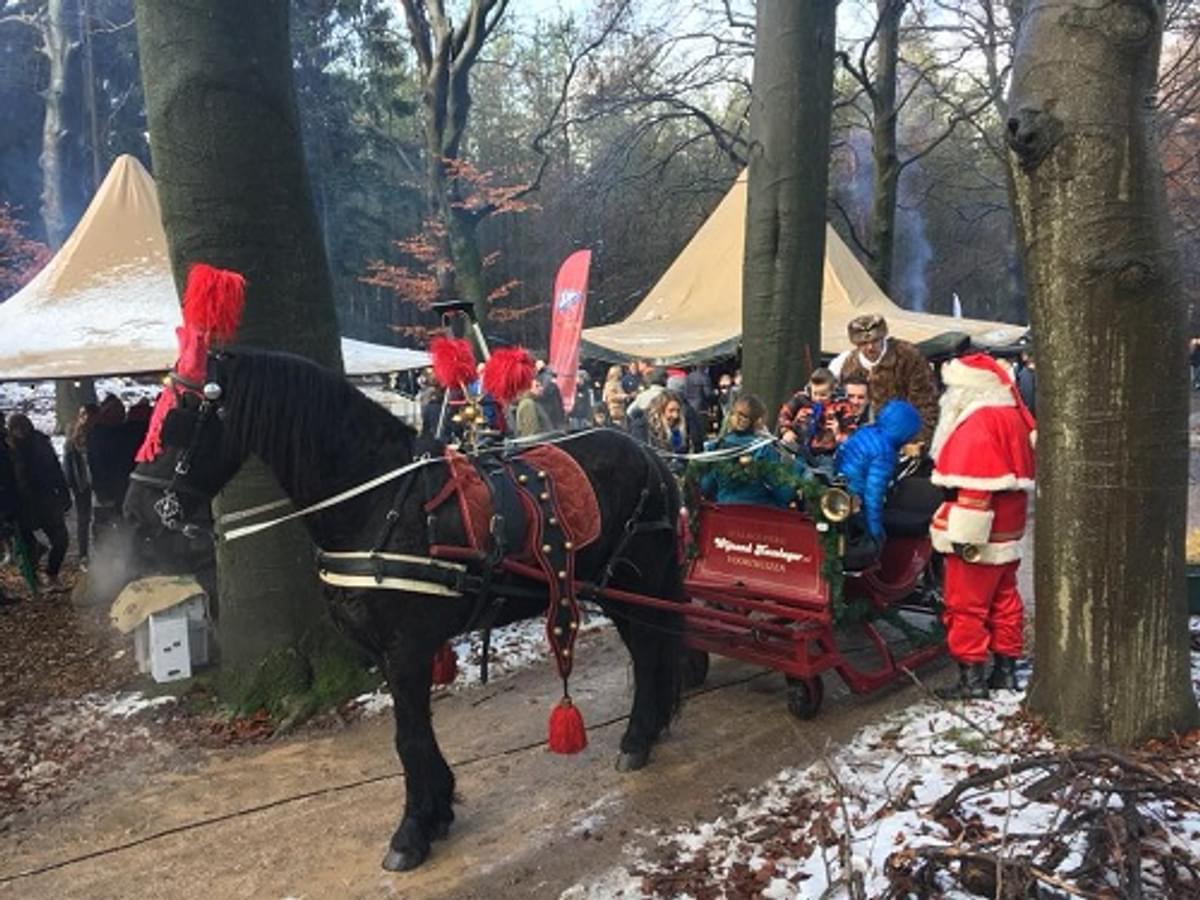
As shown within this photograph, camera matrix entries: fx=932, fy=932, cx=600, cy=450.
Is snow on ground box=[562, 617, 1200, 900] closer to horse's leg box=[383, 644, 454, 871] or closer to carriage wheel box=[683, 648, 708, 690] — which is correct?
horse's leg box=[383, 644, 454, 871]

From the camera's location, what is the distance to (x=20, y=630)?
7.55 meters

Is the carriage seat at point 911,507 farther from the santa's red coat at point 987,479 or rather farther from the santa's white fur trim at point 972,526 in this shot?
the santa's white fur trim at point 972,526

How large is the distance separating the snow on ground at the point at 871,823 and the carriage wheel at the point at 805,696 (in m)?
0.32

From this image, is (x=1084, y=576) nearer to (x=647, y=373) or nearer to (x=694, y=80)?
(x=647, y=373)

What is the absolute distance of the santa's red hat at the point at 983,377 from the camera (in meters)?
4.69

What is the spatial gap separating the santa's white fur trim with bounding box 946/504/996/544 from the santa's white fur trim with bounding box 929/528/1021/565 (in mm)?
66

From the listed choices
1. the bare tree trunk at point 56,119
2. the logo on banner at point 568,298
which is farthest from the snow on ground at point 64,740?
the bare tree trunk at point 56,119

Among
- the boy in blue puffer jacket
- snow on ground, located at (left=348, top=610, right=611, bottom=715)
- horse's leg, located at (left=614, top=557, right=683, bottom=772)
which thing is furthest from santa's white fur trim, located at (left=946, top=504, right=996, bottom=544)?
snow on ground, located at (left=348, top=610, right=611, bottom=715)

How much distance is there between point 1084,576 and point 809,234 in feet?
14.7

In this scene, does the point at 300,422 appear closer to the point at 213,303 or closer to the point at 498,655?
the point at 213,303

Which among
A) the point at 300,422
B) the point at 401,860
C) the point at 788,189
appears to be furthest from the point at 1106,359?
the point at 788,189

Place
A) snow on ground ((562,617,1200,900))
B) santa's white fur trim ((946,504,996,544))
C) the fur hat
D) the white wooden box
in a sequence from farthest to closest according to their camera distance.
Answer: the fur hat < the white wooden box < santa's white fur trim ((946,504,996,544)) < snow on ground ((562,617,1200,900))

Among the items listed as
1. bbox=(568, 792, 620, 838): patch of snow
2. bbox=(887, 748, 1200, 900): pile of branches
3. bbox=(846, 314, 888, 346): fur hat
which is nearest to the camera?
bbox=(887, 748, 1200, 900): pile of branches

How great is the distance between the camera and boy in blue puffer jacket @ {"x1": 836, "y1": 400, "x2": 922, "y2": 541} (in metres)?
5.05
